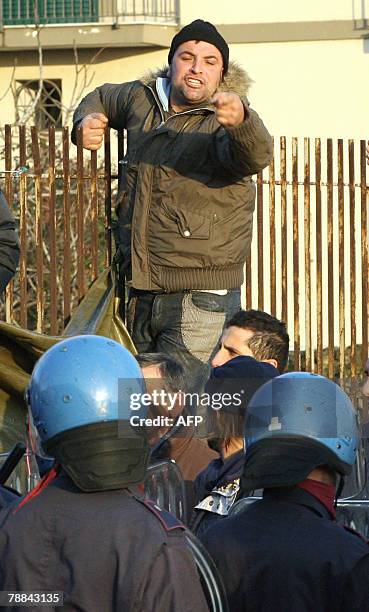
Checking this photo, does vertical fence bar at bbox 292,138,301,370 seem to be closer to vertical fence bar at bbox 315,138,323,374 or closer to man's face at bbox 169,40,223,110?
vertical fence bar at bbox 315,138,323,374

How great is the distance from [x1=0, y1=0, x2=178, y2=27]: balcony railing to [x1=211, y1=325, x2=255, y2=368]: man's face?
1859 centimetres

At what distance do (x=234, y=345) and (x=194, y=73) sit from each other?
6.39 feet

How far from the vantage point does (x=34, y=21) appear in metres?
24.0

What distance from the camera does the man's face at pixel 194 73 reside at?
7.02 m

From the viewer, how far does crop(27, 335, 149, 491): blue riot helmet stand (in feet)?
9.86

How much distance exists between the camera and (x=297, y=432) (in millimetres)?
3283

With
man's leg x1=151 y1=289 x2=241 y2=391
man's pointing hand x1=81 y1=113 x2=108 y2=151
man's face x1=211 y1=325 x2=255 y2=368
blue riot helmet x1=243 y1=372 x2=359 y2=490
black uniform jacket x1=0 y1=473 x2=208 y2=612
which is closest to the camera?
black uniform jacket x1=0 y1=473 x2=208 y2=612

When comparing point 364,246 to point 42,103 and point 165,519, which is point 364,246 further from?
point 42,103

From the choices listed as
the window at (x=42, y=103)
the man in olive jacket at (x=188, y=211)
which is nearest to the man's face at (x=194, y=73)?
the man in olive jacket at (x=188, y=211)

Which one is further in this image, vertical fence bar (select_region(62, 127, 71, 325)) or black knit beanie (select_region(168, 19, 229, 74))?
vertical fence bar (select_region(62, 127, 71, 325))

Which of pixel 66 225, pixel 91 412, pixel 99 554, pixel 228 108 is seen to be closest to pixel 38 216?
pixel 66 225

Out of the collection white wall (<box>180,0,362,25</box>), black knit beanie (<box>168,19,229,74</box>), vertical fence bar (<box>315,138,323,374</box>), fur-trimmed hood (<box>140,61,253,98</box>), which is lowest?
vertical fence bar (<box>315,138,323,374</box>)

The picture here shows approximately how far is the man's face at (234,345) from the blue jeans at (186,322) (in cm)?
106

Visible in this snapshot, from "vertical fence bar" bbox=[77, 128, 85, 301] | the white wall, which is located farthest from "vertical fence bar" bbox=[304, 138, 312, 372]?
the white wall
